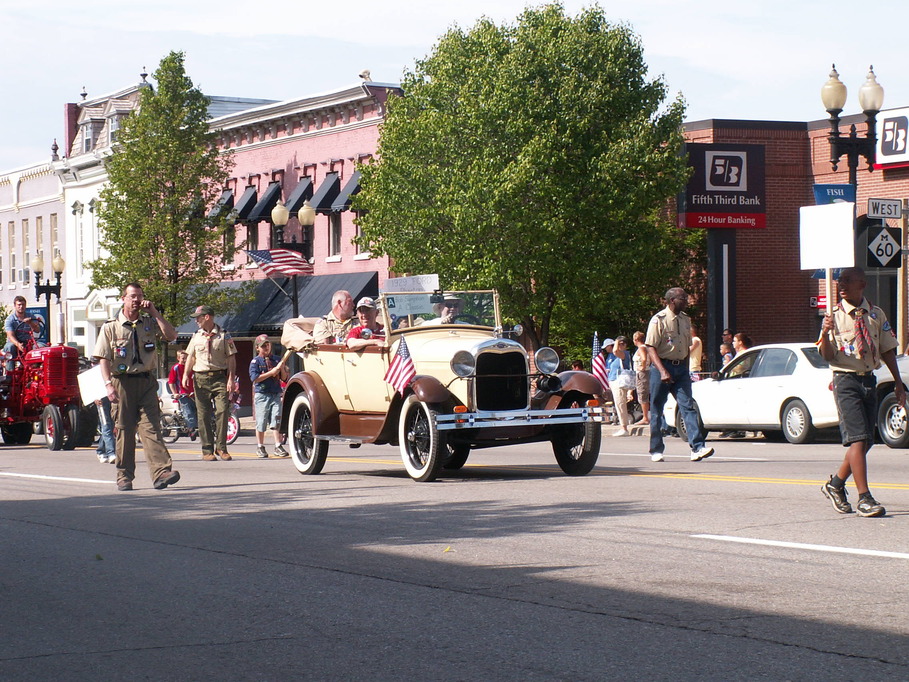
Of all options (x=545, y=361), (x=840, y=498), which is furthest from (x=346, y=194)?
(x=840, y=498)

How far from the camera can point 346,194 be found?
42.0m

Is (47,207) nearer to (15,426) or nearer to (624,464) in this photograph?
(15,426)

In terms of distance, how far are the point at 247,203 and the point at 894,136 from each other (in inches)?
861

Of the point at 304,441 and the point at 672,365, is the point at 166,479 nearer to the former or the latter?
the point at 304,441

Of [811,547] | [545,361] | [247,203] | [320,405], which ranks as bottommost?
[811,547]

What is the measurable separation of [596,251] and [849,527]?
2472cm

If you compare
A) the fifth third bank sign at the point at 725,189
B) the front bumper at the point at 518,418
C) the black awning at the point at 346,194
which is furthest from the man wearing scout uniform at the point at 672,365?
the black awning at the point at 346,194

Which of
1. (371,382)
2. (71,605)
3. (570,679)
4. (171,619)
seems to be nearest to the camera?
(570,679)

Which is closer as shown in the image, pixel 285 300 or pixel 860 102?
pixel 860 102

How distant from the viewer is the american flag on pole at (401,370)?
14.3m


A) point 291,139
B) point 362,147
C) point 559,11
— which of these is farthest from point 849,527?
point 291,139

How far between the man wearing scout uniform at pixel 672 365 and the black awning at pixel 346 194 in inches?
1031

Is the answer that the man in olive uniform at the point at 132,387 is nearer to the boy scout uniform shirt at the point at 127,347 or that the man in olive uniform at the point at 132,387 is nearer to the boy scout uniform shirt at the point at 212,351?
the boy scout uniform shirt at the point at 127,347

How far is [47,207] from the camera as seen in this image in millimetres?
60219
